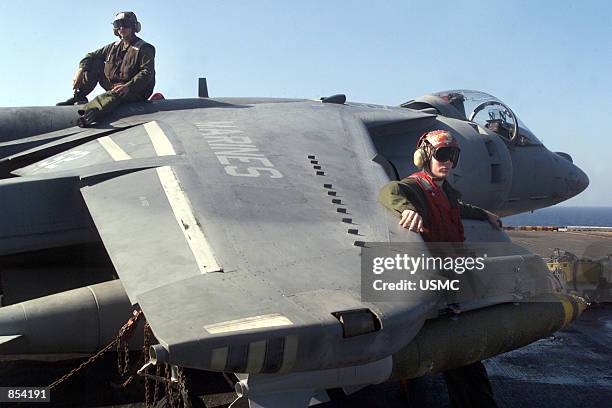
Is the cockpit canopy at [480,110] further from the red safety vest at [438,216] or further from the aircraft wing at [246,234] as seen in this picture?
the red safety vest at [438,216]

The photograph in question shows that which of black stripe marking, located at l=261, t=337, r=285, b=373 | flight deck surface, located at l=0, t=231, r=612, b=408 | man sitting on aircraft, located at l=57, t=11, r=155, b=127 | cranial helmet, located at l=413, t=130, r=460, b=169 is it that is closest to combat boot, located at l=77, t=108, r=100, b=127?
man sitting on aircraft, located at l=57, t=11, r=155, b=127

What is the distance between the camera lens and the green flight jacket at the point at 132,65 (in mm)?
7797

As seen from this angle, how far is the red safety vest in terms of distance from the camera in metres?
4.55

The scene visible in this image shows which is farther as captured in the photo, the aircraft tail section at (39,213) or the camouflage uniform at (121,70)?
the camouflage uniform at (121,70)

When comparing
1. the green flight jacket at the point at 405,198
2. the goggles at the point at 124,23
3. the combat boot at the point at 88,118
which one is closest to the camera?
the green flight jacket at the point at 405,198

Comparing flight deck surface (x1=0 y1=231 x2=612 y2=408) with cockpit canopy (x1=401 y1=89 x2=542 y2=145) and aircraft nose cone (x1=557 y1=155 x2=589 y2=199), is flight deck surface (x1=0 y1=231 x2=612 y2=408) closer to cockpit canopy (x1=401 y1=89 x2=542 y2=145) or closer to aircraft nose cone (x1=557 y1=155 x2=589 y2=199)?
aircraft nose cone (x1=557 y1=155 x2=589 y2=199)

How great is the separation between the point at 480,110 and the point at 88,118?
7.01 m

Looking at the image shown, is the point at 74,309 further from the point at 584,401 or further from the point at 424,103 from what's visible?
the point at 424,103

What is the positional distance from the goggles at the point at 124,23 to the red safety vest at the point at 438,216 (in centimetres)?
Result: 525

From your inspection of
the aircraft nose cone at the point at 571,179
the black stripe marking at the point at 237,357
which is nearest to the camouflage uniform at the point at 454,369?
the black stripe marking at the point at 237,357

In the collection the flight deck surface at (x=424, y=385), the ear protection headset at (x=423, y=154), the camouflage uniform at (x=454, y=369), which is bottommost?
the flight deck surface at (x=424, y=385)

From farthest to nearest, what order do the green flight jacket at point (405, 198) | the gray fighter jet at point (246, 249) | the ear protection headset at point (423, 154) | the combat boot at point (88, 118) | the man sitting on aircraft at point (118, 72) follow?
the man sitting on aircraft at point (118, 72)
the combat boot at point (88, 118)
the ear protection headset at point (423, 154)
the green flight jacket at point (405, 198)
the gray fighter jet at point (246, 249)

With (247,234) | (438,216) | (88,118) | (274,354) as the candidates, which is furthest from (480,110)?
(274,354)

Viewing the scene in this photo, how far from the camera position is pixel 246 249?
3576 mm
